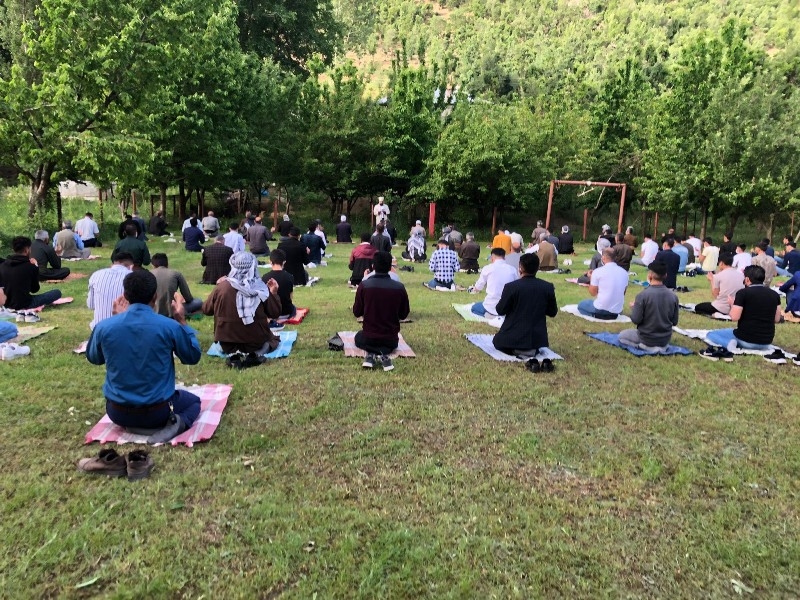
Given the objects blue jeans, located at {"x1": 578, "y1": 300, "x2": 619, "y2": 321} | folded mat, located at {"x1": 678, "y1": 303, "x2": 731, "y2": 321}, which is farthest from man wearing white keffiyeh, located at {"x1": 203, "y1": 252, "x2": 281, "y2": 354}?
folded mat, located at {"x1": 678, "y1": 303, "x2": 731, "y2": 321}

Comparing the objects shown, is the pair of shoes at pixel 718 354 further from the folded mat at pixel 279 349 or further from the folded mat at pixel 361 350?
the folded mat at pixel 279 349

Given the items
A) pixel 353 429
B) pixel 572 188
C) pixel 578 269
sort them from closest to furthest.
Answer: pixel 353 429, pixel 578 269, pixel 572 188

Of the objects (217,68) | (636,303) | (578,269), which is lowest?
(578,269)

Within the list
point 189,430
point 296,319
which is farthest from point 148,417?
point 296,319

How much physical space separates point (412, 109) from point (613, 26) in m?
61.8

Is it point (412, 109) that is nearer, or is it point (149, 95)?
point (149, 95)

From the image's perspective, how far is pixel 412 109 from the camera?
26.7 metres

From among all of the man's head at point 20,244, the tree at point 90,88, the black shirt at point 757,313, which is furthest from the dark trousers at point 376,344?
the tree at point 90,88

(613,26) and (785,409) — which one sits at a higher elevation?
(613,26)

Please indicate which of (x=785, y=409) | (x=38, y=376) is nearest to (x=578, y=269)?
(x=785, y=409)

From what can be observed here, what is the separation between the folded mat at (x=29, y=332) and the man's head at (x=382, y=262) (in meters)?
4.79

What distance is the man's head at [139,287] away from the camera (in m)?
4.36

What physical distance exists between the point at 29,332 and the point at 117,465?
4.90 metres

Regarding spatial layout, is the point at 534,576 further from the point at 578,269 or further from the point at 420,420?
the point at 578,269
